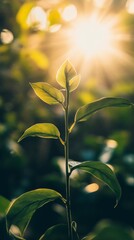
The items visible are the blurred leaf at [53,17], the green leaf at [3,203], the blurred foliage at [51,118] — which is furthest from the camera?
the blurred foliage at [51,118]

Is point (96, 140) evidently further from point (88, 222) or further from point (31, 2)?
point (31, 2)

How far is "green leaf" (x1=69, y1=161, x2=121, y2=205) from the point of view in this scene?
733 mm

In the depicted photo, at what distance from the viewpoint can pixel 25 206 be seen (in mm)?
752

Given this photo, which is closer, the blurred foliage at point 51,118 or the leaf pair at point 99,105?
the leaf pair at point 99,105

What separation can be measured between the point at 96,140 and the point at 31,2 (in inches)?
26.5

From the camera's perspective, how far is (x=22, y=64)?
2.08 m

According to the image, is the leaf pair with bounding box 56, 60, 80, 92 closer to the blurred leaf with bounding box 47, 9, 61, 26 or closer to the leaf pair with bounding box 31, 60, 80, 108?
the leaf pair with bounding box 31, 60, 80, 108

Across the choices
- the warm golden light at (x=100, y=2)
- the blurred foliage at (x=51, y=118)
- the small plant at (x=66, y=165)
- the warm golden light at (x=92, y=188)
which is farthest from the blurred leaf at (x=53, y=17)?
the small plant at (x=66, y=165)

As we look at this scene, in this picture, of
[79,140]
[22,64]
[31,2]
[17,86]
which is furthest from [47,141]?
[31,2]

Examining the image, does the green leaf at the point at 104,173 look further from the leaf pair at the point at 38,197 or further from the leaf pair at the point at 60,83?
the leaf pair at the point at 60,83

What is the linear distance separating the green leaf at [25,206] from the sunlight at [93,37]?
0.96 m

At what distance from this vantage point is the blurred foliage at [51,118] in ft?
5.29

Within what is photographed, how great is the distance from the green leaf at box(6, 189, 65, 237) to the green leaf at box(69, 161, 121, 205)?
75 mm

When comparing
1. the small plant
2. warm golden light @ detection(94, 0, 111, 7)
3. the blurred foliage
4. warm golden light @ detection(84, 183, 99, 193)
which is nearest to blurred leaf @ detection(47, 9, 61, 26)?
the blurred foliage
